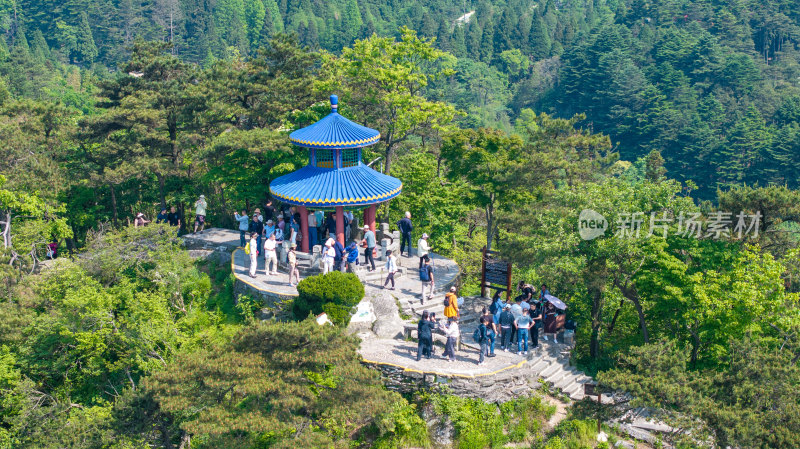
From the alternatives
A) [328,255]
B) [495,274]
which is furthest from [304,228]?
[495,274]

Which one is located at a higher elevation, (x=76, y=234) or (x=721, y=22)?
(x=721, y=22)

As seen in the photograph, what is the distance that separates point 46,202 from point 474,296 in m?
18.1

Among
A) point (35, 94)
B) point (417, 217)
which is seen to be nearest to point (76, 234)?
point (417, 217)

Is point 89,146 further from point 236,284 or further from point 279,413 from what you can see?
point 279,413

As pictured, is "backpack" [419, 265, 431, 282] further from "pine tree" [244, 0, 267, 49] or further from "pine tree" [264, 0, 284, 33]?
"pine tree" [264, 0, 284, 33]

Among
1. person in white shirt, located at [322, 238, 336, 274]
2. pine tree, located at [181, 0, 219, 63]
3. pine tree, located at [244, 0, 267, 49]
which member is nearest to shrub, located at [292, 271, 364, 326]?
person in white shirt, located at [322, 238, 336, 274]

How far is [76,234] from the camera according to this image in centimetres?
3322

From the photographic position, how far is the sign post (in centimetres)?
2288

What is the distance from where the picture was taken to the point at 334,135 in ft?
79.8

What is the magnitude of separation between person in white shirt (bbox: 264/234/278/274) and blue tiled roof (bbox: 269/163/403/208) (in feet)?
4.67

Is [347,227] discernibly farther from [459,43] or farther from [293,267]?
[459,43]

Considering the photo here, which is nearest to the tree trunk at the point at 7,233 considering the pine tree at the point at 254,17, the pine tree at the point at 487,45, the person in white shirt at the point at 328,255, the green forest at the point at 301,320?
the green forest at the point at 301,320

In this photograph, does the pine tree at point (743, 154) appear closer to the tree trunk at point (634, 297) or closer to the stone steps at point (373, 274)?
the tree trunk at point (634, 297)

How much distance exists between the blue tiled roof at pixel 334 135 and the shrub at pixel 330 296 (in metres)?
5.07
